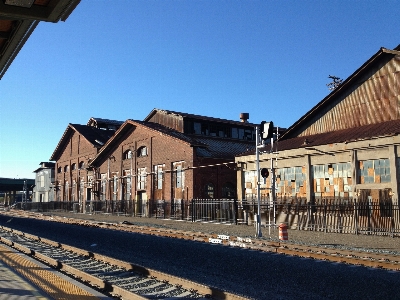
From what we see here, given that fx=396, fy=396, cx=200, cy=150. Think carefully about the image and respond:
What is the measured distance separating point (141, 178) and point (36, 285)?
31302 mm

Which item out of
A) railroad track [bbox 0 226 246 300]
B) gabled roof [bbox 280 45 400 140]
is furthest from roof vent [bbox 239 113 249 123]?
railroad track [bbox 0 226 246 300]

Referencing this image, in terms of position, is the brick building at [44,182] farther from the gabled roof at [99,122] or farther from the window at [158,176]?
the window at [158,176]

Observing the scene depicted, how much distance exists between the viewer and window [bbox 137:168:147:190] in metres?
38.2

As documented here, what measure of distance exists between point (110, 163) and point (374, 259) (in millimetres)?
36288

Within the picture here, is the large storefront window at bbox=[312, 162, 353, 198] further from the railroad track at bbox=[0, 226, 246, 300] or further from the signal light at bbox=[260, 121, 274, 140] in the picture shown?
the railroad track at bbox=[0, 226, 246, 300]

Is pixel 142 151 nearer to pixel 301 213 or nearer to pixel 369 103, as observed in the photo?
pixel 301 213

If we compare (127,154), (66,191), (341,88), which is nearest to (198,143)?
(127,154)

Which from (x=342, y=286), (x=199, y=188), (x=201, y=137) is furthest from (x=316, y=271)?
(x=201, y=137)

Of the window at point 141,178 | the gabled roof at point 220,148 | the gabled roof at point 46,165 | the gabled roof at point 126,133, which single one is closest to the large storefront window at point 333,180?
the gabled roof at point 126,133

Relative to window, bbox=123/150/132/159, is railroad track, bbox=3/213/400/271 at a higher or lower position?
lower

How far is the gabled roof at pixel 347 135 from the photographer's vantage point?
61.7ft

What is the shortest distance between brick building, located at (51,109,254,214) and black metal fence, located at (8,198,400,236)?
1.85 m

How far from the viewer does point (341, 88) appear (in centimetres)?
2403

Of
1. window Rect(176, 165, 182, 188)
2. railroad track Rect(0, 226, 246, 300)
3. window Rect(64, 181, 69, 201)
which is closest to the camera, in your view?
railroad track Rect(0, 226, 246, 300)
